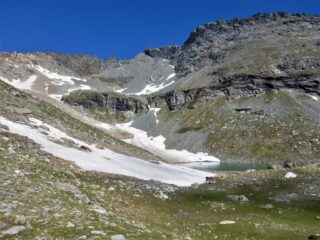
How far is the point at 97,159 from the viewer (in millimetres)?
48875

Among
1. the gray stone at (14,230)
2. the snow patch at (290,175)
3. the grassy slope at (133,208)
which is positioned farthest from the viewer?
the snow patch at (290,175)

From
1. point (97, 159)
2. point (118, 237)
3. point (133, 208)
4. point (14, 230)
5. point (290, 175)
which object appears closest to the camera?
point (14, 230)

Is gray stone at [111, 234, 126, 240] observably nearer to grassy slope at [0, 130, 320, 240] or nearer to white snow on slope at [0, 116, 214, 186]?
grassy slope at [0, 130, 320, 240]

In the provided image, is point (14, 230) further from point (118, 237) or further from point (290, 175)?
point (290, 175)

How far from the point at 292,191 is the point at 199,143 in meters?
147

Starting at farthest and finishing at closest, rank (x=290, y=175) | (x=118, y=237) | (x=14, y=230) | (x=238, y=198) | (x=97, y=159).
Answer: (x=290, y=175), (x=97, y=159), (x=238, y=198), (x=118, y=237), (x=14, y=230)

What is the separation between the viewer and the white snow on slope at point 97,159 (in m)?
45.6

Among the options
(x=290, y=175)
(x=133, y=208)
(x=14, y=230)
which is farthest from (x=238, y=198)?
(x=14, y=230)

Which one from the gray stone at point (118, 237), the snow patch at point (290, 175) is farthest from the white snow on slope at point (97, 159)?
the gray stone at point (118, 237)

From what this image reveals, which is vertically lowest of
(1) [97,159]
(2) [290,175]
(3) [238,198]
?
(3) [238,198]

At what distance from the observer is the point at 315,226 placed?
3147cm

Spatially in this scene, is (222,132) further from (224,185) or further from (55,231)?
(55,231)

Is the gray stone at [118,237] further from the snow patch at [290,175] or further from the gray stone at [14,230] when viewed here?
the snow patch at [290,175]

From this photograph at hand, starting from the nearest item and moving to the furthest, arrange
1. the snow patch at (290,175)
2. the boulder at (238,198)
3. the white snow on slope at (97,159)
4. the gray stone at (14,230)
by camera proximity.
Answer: the gray stone at (14,230), the boulder at (238,198), the white snow on slope at (97,159), the snow patch at (290,175)
